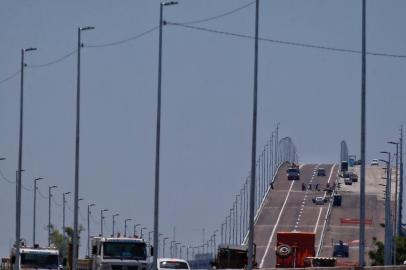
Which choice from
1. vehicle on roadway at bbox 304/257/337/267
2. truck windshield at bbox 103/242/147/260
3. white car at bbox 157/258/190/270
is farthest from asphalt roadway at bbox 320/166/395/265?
truck windshield at bbox 103/242/147/260

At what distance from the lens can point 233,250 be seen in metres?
81.4

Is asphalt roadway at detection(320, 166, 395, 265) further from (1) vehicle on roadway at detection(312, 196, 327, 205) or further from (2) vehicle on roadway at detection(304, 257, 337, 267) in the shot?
(2) vehicle on roadway at detection(304, 257, 337, 267)

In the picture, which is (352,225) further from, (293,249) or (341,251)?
(293,249)

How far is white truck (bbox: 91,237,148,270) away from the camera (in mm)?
63469

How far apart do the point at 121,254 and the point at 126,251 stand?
0.85ft

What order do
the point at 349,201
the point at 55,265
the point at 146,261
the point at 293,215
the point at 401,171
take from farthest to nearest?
the point at 349,201 → the point at 293,215 → the point at 401,171 → the point at 55,265 → the point at 146,261

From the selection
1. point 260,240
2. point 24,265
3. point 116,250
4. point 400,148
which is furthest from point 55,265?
point 260,240

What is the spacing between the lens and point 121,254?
210ft

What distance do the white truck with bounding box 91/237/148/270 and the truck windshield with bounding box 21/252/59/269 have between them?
519 centimetres

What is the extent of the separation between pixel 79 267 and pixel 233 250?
11.4 m

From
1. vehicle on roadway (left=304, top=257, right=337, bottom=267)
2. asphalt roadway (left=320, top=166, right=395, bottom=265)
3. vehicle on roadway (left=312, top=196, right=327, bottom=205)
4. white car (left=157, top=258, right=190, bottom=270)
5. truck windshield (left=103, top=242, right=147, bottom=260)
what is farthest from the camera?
vehicle on roadway (left=312, top=196, right=327, bottom=205)

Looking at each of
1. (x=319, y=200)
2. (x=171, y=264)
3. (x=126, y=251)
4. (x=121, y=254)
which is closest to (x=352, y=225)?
(x=319, y=200)

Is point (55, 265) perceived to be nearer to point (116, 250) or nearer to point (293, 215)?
point (116, 250)

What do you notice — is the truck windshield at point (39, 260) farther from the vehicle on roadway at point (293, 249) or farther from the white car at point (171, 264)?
the vehicle on roadway at point (293, 249)
